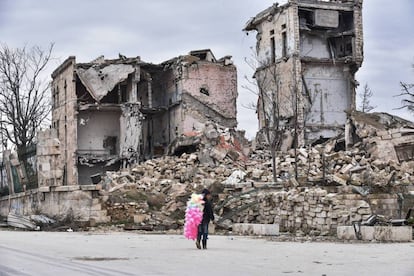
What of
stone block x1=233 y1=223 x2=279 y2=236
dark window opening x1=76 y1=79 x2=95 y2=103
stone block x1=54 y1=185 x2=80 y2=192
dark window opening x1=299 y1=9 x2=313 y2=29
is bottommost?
stone block x1=233 y1=223 x2=279 y2=236

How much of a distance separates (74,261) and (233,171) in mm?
24313

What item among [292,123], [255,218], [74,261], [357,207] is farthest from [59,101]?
[74,261]

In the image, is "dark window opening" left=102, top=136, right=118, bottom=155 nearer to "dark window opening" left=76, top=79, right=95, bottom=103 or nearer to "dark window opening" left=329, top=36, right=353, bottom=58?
"dark window opening" left=76, top=79, right=95, bottom=103

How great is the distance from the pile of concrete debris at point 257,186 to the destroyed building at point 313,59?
22.2 ft

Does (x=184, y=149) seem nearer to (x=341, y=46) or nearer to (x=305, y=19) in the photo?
(x=305, y=19)

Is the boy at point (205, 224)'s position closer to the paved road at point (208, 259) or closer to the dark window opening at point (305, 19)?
the paved road at point (208, 259)

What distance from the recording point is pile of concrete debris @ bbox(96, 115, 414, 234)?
2283 cm

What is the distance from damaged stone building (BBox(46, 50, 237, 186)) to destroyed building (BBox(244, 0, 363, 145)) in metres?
3.21

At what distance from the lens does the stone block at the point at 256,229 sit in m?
22.6

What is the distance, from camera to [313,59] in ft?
168

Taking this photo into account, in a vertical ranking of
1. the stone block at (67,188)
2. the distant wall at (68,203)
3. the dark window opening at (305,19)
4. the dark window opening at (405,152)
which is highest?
the dark window opening at (305,19)

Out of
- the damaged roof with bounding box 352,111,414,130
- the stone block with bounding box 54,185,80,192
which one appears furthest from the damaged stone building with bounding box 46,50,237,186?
Result: the stone block with bounding box 54,185,80,192

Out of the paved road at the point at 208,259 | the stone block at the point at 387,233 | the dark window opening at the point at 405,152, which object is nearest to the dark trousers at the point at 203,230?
the paved road at the point at 208,259

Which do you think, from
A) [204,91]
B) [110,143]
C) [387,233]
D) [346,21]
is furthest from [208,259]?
[346,21]
